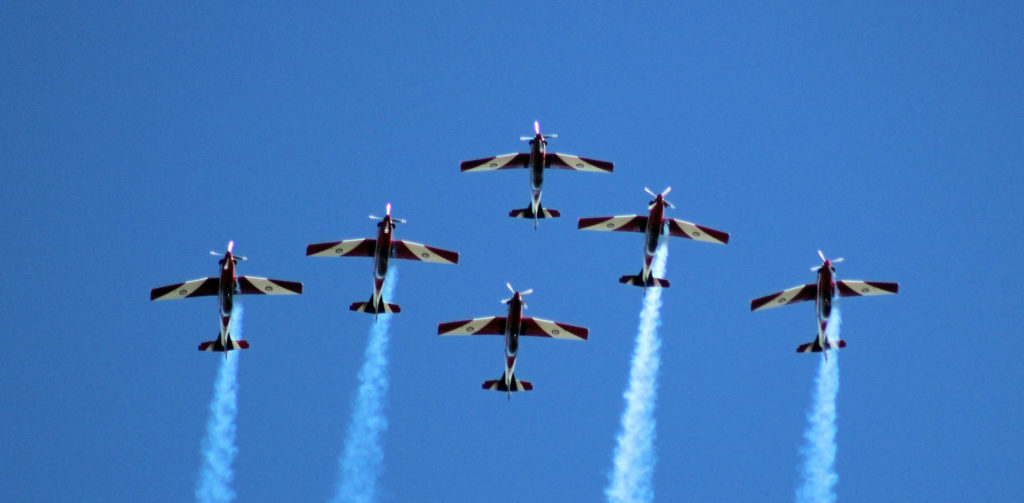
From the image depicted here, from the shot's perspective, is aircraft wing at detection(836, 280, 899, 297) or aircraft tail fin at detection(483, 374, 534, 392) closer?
aircraft tail fin at detection(483, 374, 534, 392)

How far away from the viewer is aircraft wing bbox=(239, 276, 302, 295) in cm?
8738

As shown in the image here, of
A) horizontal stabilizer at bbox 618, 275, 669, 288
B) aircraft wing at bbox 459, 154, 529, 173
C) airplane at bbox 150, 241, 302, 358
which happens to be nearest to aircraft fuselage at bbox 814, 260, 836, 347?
horizontal stabilizer at bbox 618, 275, 669, 288

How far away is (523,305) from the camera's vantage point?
275 ft

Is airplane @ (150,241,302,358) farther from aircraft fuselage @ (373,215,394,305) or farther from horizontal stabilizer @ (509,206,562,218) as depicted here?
horizontal stabilizer @ (509,206,562,218)

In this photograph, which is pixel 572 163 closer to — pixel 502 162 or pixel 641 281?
pixel 502 162

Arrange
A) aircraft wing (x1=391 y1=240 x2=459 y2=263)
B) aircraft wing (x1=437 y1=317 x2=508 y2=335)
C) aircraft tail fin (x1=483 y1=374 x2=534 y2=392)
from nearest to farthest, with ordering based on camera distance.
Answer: aircraft tail fin (x1=483 y1=374 x2=534 y2=392), aircraft wing (x1=437 y1=317 x2=508 y2=335), aircraft wing (x1=391 y1=240 x2=459 y2=263)

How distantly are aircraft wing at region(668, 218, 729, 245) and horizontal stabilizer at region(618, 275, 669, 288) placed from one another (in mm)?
2138

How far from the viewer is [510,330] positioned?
84938 mm

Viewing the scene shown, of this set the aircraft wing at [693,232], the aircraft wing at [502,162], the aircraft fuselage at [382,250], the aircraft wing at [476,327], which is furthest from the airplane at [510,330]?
the aircraft wing at [502,162]

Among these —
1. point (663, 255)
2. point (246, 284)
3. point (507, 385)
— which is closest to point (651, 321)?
point (663, 255)

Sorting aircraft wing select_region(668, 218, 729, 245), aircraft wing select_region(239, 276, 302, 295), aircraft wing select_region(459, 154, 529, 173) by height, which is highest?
aircraft wing select_region(459, 154, 529, 173)

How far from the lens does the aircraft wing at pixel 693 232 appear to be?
89.2 meters

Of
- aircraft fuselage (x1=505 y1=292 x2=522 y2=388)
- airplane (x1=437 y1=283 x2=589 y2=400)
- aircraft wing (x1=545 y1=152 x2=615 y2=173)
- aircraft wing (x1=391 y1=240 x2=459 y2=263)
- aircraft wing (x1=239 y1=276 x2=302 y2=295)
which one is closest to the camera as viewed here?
aircraft fuselage (x1=505 y1=292 x2=522 y2=388)

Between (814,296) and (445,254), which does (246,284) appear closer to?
(445,254)
